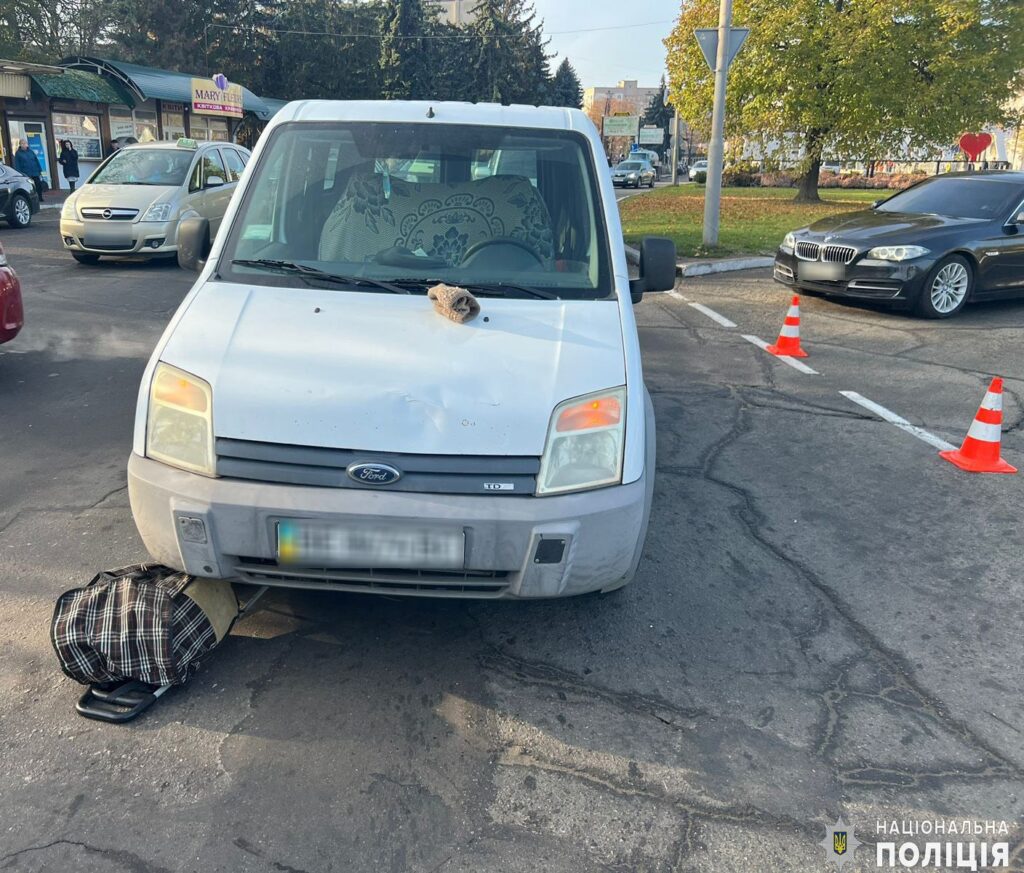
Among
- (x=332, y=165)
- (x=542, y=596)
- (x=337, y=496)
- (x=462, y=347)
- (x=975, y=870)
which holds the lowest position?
(x=975, y=870)

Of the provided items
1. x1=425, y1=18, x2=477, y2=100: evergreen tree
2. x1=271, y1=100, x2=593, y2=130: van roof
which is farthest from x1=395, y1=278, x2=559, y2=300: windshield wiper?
x1=425, y1=18, x2=477, y2=100: evergreen tree

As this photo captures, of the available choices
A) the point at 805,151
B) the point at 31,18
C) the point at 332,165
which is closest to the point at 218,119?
the point at 31,18

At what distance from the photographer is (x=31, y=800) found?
2.45 metres

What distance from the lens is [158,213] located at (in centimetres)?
1221

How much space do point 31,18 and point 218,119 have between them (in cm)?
1225

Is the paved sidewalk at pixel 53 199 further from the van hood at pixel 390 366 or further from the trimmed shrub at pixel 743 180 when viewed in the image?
the trimmed shrub at pixel 743 180

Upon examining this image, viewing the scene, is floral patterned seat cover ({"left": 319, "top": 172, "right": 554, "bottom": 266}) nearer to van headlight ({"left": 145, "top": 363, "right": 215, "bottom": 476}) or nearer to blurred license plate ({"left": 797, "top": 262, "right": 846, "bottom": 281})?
van headlight ({"left": 145, "top": 363, "right": 215, "bottom": 476})

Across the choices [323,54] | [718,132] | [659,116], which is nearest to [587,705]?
[718,132]

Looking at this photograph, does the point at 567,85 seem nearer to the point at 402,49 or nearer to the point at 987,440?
the point at 402,49

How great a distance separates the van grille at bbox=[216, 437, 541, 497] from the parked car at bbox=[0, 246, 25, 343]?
4.64 meters

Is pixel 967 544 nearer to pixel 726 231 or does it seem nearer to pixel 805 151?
pixel 726 231

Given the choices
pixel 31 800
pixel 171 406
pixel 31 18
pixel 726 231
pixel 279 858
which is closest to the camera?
pixel 279 858

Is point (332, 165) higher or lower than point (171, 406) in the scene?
higher

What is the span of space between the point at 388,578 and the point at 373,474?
356 mm
